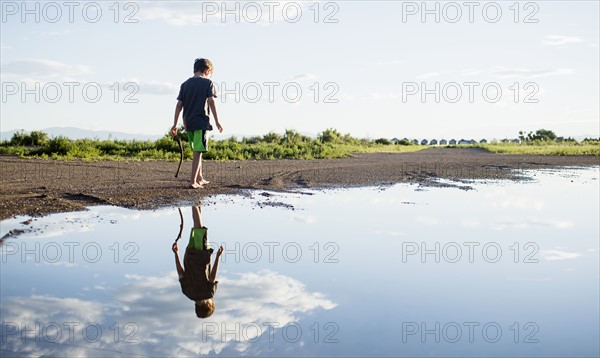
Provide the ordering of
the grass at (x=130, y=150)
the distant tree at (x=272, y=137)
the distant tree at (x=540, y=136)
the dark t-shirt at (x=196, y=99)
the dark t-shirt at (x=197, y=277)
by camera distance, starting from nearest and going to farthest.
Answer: the dark t-shirt at (x=197, y=277) < the dark t-shirt at (x=196, y=99) < the grass at (x=130, y=150) < the distant tree at (x=272, y=137) < the distant tree at (x=540, y=136)

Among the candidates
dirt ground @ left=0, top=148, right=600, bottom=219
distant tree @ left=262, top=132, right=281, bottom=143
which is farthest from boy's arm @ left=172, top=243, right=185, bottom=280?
distant tree @ left=262, top=132, right=281, bottom=143

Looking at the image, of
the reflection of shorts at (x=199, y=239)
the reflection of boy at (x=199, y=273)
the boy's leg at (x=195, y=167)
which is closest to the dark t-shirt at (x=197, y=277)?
the reflection of boy at (x=199, y=273)

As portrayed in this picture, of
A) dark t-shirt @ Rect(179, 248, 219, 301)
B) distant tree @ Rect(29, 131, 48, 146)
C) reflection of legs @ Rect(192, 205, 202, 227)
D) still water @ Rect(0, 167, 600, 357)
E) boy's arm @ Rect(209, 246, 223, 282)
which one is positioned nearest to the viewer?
still water @ Rect(0, 167, 600, 357)

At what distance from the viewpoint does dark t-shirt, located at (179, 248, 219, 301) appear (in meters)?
3.75

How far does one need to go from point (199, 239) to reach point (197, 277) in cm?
146

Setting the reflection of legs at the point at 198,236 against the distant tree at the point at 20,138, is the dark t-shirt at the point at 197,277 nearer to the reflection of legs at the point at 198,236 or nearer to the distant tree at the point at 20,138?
the reflection of legs at the point at 198,236

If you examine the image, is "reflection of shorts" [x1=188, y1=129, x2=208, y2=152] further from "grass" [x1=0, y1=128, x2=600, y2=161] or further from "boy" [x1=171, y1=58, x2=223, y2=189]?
"grass" [x1=0, y1=128, x2=600, y2=161]

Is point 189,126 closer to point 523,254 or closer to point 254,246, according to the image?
point 254,246

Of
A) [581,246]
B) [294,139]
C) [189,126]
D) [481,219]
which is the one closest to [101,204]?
[189,126]

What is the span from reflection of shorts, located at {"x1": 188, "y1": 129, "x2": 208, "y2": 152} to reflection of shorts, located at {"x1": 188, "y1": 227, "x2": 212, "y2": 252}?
12.3 ft

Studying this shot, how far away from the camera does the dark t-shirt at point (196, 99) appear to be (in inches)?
381

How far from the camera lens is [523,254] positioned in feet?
17.7

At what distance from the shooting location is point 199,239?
5.60 meters

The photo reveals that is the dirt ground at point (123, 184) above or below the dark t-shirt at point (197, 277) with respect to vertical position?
above
